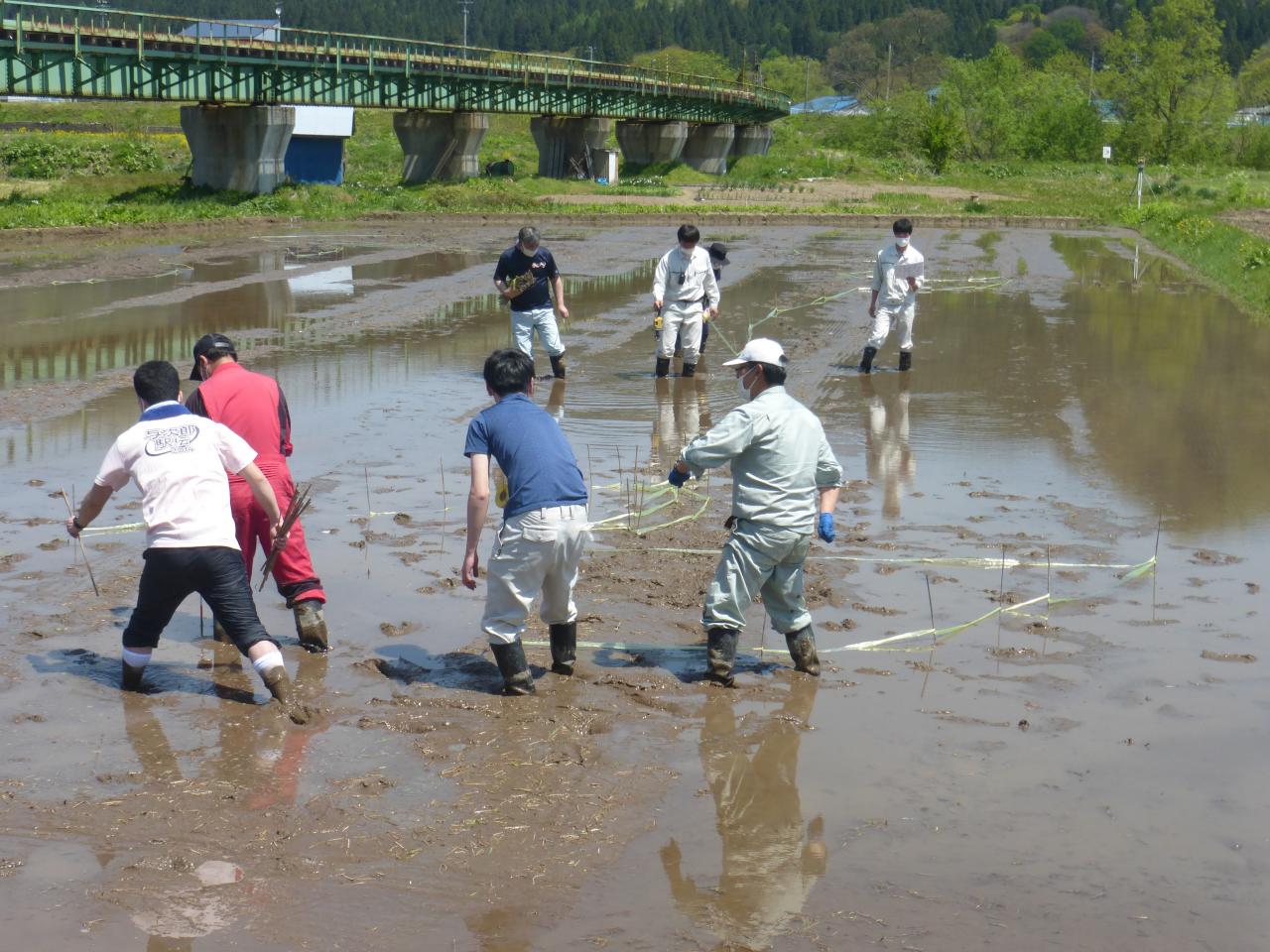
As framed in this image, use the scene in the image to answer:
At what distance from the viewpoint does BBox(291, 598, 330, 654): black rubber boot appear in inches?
311

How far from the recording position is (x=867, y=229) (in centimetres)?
4353

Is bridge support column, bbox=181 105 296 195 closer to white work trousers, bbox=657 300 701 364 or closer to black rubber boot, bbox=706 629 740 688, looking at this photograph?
white work trousers, bbox=657 300 701 364

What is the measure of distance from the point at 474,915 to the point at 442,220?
3856cm

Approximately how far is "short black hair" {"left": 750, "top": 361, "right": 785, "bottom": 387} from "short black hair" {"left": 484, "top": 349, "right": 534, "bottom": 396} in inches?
46.0

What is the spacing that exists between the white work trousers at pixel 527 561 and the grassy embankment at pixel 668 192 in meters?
19.5

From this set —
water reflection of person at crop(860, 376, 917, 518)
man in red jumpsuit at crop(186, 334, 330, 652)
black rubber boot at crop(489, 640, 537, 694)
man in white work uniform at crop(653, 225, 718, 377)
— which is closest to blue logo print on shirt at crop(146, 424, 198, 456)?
man in red jumpsuit at crop(186, 334, 330, 652)

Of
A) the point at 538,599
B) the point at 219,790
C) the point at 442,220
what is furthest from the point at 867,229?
the point at 219,790

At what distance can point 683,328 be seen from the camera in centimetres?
1645

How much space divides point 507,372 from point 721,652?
5.86ft

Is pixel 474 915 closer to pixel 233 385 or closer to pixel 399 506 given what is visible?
pixel 233 385

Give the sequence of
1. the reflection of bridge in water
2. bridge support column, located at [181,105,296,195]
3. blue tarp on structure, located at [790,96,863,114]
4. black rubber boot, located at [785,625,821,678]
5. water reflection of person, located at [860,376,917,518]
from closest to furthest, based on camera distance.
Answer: black rubber boot, located at [785,625,821,678] < water reflection of person, located at [860,376,917,518] < the reflection of bridge in water < bridge support column, located at [181,105,296,195] < blue tarp on structure, located at [790,96,863,114]

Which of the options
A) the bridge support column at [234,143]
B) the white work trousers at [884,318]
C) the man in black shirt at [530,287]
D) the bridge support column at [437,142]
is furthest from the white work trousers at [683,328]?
the bridge support column at [437,142]

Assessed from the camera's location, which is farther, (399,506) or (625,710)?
(399,506)

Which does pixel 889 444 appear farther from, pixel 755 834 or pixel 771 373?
pixel 755 834
